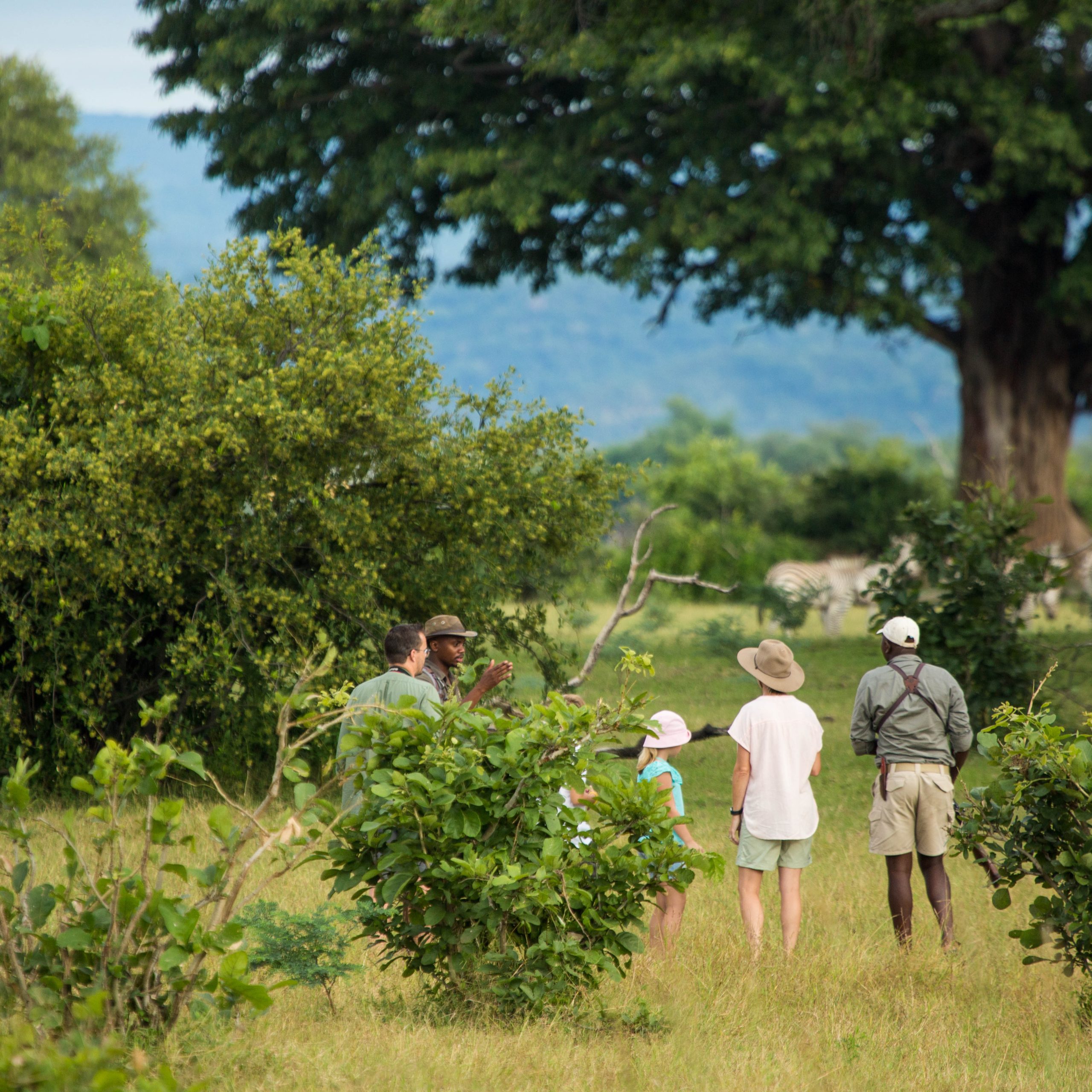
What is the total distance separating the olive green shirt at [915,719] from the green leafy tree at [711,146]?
36.5 feet

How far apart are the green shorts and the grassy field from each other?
454mm

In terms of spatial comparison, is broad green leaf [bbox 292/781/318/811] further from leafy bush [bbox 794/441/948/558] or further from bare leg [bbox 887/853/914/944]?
leafy bush [bbox 794/441/948/558]

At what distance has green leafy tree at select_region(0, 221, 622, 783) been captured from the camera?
941 cm

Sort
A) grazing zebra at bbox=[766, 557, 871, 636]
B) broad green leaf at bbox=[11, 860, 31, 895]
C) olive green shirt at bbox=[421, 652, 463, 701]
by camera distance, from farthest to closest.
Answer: grazing zebra at bbox=[766, 557, 871, 636] < olive green shirt at bbox=[421, 652, 463, 701] < broad green leaf at bbox=[11, 860, 31, 895]

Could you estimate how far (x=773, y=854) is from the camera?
266 inches

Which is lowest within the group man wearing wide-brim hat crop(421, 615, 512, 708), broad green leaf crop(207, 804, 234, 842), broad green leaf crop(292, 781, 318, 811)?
broad green leaf crop(207, 804, 234, 842)

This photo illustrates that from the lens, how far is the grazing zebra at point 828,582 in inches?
999

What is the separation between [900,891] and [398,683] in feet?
10.8

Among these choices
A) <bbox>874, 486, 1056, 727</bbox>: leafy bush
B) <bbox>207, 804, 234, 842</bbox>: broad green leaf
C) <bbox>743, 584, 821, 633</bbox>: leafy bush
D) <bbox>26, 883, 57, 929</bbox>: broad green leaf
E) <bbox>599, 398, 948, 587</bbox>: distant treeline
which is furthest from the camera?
<bbox>599, 398, 948, 587</bbox>: distant treeline

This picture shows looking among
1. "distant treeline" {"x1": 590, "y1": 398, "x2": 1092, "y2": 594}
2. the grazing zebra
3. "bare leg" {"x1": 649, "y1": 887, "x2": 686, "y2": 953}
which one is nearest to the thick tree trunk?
the grazing zebra

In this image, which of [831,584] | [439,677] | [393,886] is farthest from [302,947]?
[831,584]

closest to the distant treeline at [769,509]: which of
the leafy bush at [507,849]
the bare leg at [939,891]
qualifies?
the bare leg at [939,891]

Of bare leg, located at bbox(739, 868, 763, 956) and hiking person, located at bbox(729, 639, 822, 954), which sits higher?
hiking person, located at bbox(729, 639, 822, 954)

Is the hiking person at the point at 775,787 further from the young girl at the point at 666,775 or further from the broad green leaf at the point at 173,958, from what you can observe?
the broad green leaf at the point at 173,958
